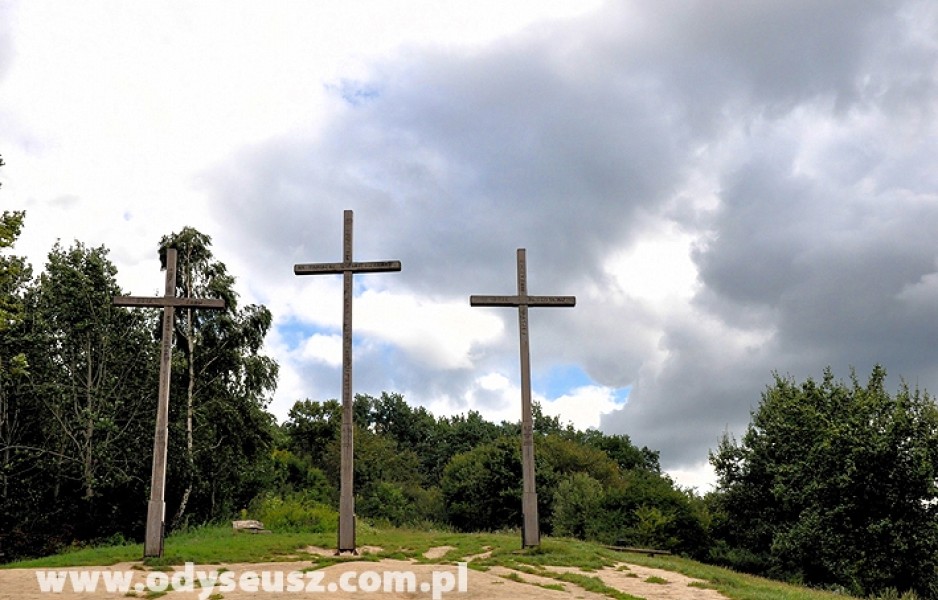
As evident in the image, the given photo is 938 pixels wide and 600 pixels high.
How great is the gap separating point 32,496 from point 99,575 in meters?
19.3

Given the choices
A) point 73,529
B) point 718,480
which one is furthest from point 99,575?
point 718,480

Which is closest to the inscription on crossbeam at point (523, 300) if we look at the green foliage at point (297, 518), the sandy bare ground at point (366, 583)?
the sandy bare ground at point (366, 583)

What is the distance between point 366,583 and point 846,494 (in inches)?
810

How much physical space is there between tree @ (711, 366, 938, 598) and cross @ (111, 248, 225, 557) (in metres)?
22.1

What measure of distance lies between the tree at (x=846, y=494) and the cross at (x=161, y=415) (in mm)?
22090

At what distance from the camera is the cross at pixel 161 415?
19.0m

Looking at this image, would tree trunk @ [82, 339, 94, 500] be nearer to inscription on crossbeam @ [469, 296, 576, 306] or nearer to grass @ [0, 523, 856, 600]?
grass @ [0, 523, 856, 600]

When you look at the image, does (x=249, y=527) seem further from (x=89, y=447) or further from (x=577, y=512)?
(x=577, y=512)

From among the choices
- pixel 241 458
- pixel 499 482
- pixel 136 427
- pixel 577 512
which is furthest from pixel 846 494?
pixel 136 427

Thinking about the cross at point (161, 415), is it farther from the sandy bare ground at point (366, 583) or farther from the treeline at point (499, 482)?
the treeline at point (499, 482)

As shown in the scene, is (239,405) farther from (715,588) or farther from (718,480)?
(715,588)

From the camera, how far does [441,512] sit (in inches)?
1868

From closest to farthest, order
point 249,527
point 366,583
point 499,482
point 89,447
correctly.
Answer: point 366,583 < point 249,527 < point 89,447 < point 499,482

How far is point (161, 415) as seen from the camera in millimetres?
20000
